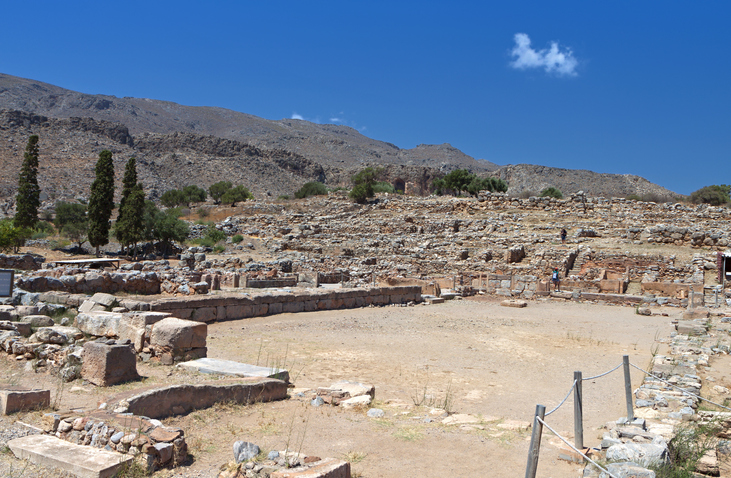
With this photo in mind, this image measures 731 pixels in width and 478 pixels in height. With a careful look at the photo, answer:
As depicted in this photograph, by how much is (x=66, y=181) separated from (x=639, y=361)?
7017 centimetres

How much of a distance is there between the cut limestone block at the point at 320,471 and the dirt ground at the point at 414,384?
0.43 metres

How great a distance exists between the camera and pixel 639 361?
394 inches

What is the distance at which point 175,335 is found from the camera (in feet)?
24.6

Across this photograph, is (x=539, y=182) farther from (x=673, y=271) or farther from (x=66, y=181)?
(x=66, y=181)

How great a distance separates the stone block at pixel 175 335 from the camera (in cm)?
750

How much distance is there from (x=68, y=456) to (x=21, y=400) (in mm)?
1434

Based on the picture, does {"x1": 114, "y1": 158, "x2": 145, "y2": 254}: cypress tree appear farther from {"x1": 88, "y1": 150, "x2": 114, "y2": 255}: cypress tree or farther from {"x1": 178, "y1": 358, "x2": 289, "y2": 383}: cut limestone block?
{"x1": 178, "y1": 358, "x2": 289, "y2": 383}: cut limestone block

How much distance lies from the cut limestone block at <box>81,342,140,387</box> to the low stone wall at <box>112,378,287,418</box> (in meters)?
1.19

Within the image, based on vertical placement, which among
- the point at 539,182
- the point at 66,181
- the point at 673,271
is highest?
the point at 539,182

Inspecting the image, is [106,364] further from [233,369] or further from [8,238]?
[8,238]

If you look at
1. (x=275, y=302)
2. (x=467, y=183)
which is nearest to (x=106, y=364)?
(x=275, y=302)

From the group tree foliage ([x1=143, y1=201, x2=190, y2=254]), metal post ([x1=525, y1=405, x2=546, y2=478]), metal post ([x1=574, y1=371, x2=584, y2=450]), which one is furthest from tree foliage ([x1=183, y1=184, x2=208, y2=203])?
metal post ([x1=525, y1=405, x2=546, y2=478])

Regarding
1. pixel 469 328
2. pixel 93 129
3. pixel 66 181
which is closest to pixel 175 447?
pixel 469 328

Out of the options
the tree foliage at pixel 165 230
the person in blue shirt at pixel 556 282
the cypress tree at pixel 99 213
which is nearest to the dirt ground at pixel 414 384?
the person in blue shirt at pixel 556 282
